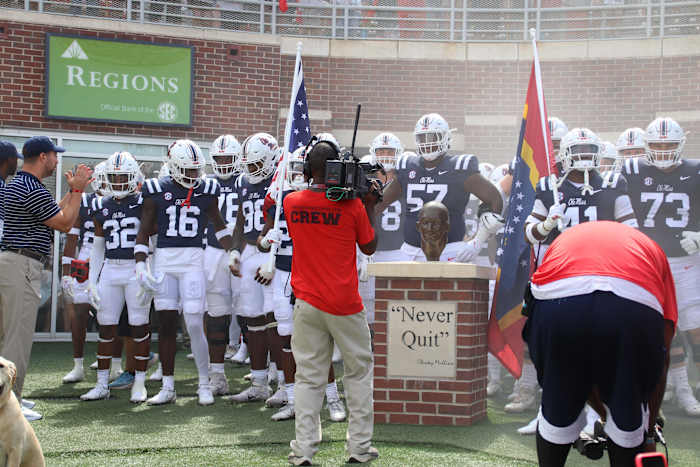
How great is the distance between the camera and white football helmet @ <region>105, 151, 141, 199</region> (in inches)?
298

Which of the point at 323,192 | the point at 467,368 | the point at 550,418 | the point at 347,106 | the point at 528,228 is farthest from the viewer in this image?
the point at 347,106

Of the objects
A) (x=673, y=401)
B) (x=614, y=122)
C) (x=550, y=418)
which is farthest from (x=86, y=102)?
(x=550, y=418)

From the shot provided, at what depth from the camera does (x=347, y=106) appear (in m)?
12.8

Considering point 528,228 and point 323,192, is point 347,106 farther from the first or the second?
point 323,192

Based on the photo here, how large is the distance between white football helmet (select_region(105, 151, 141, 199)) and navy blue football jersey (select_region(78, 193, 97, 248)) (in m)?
0.63

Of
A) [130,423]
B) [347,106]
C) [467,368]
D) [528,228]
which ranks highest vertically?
[347,106]

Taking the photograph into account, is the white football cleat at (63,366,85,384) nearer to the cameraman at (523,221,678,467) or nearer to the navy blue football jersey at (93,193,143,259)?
the navy blue football jersey at (93,193,143,259)

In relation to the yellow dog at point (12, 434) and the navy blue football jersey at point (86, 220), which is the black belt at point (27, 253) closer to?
the yellow dog at point (12, 434)

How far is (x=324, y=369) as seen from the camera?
4.84 meters

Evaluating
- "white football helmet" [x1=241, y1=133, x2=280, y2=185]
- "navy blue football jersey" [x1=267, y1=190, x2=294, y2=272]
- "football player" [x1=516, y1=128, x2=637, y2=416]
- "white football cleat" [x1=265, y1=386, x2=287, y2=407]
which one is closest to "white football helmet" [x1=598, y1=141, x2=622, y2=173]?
"football player" [x1=516, y1=128, x2=637, y2=416]

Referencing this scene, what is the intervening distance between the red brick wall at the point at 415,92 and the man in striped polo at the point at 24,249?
20.7 ft

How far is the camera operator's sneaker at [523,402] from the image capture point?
6570 mm

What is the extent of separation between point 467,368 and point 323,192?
182 cm

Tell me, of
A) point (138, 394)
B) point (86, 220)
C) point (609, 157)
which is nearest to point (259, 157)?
point (138, 394)
